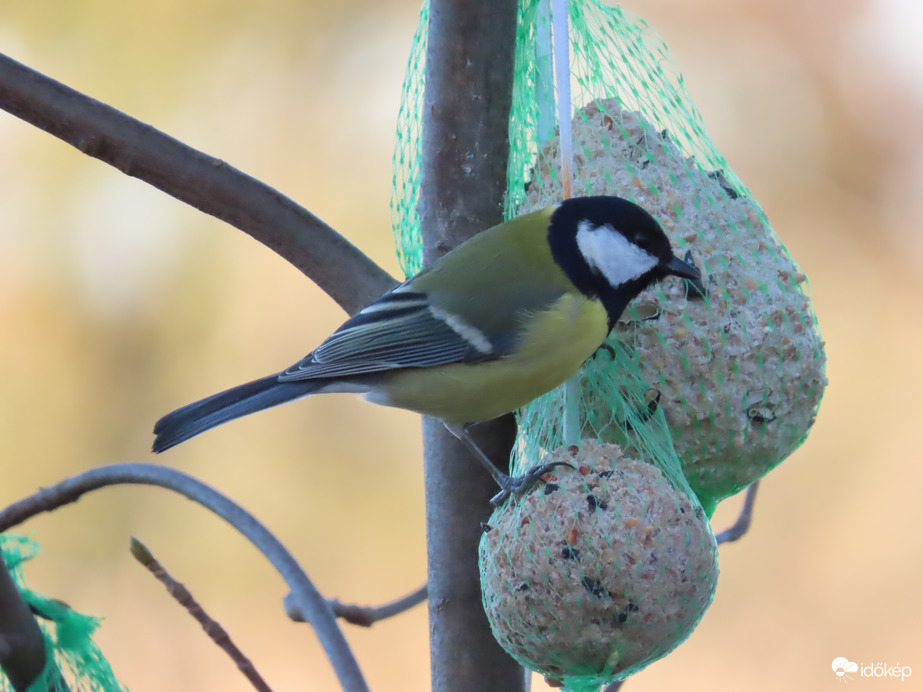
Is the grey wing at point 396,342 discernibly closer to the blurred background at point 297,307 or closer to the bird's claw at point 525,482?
the bird's claw at point 525,482

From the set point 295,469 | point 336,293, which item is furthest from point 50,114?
point 295,469

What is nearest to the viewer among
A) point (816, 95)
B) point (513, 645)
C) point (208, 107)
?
point (513, 645)

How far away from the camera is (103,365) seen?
10.2 feet

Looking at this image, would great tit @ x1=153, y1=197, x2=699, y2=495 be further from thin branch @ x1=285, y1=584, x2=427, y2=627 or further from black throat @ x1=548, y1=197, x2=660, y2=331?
thin branch @ x1=285, y1=584, x2=427, y2=627

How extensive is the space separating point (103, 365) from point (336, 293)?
1.82 meters

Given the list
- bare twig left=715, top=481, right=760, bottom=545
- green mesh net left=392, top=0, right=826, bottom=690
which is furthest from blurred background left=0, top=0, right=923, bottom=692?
green mesh net left=392, top=0, right=826, bottom=690

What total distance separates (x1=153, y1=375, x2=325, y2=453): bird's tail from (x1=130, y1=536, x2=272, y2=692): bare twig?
0.53 feet

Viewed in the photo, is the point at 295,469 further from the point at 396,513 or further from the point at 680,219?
the point at 680,219

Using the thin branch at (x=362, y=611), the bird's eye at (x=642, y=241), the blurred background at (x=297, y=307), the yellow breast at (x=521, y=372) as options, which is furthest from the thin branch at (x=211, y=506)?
the blurred background at (x=297, y=307)

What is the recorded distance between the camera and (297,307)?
3.06 metres

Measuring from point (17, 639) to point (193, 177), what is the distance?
700 mm

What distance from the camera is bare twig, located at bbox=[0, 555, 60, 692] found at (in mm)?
1397

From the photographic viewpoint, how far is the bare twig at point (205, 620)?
1.40 m

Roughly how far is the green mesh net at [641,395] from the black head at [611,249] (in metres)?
0.04
